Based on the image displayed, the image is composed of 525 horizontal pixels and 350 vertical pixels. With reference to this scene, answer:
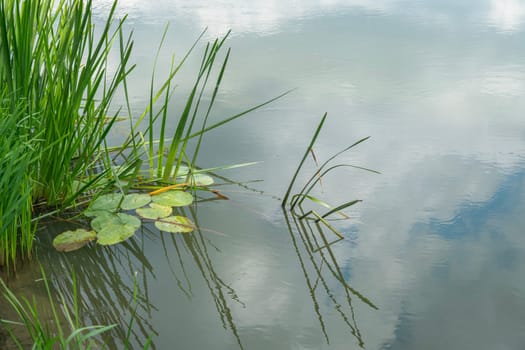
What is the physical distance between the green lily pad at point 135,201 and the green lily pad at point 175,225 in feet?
0.32

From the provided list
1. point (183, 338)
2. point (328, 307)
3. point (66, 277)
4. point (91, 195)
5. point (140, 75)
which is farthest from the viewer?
point (140, 75)

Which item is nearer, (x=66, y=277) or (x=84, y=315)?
(x=84, y=315)

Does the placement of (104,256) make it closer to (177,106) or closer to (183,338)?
(183,338)

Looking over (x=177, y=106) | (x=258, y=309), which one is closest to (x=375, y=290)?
(x=258, y=309)

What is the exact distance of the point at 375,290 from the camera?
1.38 meters

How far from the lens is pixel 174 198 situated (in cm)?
175

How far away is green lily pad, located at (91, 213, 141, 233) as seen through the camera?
1.60 metres

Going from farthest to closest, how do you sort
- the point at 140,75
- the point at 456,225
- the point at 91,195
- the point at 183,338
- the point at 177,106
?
the point at 140,75
the point at 177,106
the point at 91,195
the point at 456,225
the point at 183,338

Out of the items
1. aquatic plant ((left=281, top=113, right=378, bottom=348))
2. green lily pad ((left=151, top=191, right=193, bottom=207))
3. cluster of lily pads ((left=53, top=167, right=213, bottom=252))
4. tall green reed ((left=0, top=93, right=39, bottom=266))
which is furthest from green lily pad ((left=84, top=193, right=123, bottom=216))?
aquatic plant ((left=281, top=113, right=378, bottom=348))

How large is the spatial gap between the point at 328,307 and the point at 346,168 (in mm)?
677

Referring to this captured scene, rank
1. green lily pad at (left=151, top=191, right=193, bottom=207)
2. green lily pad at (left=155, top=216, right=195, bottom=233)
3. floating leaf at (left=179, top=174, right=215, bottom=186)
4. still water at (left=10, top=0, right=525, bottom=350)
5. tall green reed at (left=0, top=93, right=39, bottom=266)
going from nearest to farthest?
tall green reed at (left=0, top=93, right=39, bottom=266) < still water at (left=10, top=0, right=525, bottom=350) < green lily pad at (left=155, top=216, right=195, bottom=233) < green lily pad at (left=151, top=191, right=193, bottom=207) < floating leaf at (left=179, top=174, right=215, bottom=186)

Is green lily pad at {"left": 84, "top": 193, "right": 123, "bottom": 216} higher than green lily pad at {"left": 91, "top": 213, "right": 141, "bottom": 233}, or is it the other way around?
green lily pad at {"left": 84, "top": 193, "right": 123, "bottom": 216}

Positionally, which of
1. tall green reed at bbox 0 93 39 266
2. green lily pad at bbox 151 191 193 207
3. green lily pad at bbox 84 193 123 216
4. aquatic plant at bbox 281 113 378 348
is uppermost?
tall green reed at bbox 0 93 39 266

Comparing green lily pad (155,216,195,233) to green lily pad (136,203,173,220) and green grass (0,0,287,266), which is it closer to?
green lily pad (136,203,173,220)
